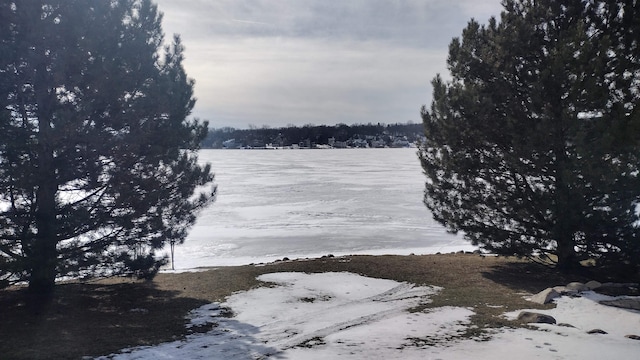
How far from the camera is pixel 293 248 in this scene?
19.9 metres

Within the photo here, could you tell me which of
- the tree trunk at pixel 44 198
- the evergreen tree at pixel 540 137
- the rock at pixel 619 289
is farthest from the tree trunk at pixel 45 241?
the rock at pixel 619 289

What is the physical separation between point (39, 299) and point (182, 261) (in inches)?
328

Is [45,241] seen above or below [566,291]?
above

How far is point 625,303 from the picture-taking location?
9.38m

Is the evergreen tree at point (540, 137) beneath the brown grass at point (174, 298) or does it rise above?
above

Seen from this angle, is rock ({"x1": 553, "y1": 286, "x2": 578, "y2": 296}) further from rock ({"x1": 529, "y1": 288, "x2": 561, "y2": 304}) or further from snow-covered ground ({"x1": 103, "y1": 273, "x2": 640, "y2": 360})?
snow-covered ground ({"x1": 103, "y1": 273, "x2": 640, "y2": 360})

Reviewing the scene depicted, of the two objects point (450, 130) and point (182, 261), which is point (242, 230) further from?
point (450, 130)

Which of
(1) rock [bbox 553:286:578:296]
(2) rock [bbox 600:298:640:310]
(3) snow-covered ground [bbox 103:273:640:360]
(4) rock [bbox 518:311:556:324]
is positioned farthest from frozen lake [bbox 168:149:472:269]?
(4) rock [bbox 518:311:556:324]

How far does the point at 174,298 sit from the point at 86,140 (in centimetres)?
388

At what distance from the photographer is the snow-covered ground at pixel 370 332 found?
23.2 feet

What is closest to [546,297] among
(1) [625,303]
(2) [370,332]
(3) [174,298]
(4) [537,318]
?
(1) [625,303]

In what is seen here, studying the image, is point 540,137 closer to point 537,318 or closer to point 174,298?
point 537,318

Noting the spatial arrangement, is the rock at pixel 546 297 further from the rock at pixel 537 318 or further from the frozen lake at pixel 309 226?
the frozen lake at pixel 309 226

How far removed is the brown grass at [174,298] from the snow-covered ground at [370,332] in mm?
491
